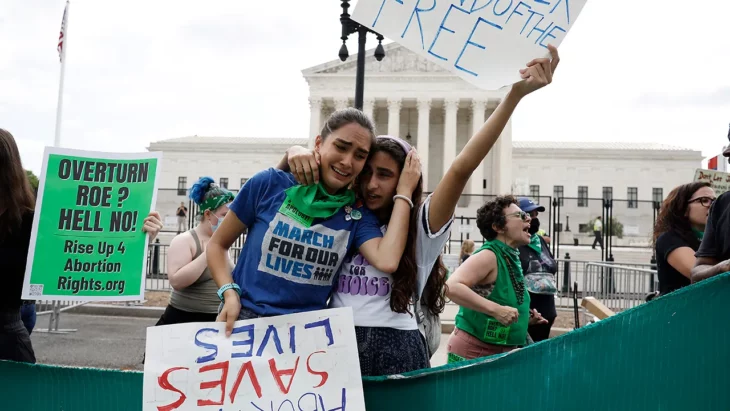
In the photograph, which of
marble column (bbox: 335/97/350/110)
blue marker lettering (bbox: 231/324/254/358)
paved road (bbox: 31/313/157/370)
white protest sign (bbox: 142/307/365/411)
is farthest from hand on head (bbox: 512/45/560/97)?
marble column (bbox: 335/97/350/110)

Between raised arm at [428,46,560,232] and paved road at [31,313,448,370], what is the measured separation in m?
4.65

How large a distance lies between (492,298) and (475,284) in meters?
0.13

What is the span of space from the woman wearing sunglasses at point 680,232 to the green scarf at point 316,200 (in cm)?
239

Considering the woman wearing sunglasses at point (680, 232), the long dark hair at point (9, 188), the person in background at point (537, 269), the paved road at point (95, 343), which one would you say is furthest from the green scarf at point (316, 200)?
the paved road at point (95, 343)

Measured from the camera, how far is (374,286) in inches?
72.8

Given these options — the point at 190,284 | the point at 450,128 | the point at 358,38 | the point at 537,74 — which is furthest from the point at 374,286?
the point at 450,128

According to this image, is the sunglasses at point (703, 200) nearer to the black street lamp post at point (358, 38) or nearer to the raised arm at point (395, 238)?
the raised arm at point (395, 238)

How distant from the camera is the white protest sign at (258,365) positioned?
1676 millimetres

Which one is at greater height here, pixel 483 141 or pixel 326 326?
pixel 483 141

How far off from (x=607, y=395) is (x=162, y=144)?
67132mm

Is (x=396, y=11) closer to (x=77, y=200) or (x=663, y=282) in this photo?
(x=77, y=200)

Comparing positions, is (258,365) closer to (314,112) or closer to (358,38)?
(358,38)

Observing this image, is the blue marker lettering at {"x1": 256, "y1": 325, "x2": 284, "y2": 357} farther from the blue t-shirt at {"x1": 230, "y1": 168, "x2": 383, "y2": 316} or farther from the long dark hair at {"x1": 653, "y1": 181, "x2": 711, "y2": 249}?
the long dark hair at {"x1": 653, "y1": 181, "x2": 711, "y2": 249}

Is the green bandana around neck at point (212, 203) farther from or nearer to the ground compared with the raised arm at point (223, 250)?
farther from the ground
